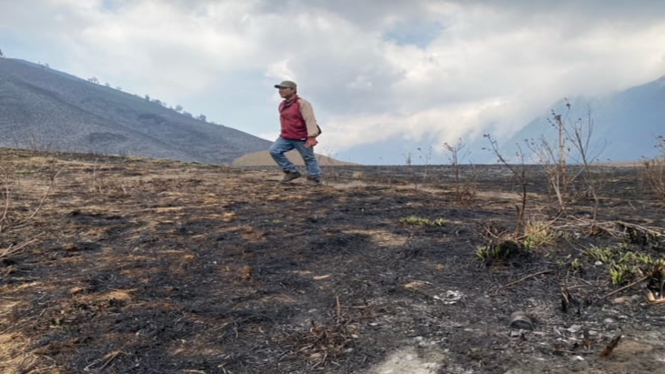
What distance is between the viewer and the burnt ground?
5.88 ft

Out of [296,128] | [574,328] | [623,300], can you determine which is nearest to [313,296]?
[574,328]

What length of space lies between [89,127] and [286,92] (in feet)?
161

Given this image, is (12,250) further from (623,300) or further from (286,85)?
(286,85)

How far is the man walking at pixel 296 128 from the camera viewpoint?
740cm

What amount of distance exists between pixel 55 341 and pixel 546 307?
2.35m

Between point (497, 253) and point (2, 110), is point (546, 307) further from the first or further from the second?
point (2, 110)

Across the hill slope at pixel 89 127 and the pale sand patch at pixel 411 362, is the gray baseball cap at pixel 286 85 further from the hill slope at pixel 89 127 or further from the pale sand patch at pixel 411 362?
the hill slope at pixel 89 127

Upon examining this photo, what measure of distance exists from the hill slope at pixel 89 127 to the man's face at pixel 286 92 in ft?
69.0

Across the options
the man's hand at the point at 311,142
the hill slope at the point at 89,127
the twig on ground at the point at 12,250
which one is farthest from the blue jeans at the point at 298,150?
the hill slope at the point at 89,127

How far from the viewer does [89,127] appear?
1906 inches

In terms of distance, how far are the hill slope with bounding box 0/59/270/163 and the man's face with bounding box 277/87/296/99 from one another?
21.0m

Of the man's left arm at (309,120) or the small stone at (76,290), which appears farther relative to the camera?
the man's left arm at (309,120)

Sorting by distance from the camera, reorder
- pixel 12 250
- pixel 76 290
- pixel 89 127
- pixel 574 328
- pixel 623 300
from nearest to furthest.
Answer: pixel 574 328, pixel 623 300, pixel 76 290, pixel 12 250, pixel 89 127

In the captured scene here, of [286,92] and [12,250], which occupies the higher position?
[286,92]
